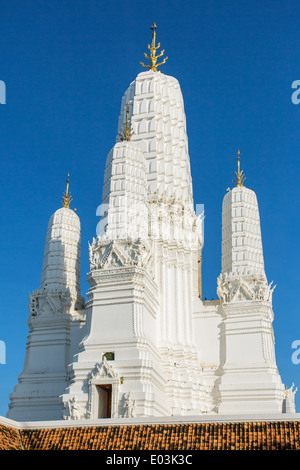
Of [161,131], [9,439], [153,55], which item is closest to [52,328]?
[161,131]

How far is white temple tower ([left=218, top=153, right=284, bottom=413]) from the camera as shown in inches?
1230

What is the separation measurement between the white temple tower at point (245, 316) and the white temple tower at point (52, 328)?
28.3 feet

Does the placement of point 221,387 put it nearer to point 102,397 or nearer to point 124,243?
point 102,397

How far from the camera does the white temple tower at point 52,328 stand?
34.5 meters

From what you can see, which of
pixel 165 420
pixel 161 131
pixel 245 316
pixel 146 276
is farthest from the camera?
pixel 161 131

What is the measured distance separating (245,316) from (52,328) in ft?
36.7

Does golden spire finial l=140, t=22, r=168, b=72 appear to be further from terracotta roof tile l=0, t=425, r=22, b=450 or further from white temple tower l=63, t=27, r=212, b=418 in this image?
terracotta roof tile l=0, t=425, r=22, b=450

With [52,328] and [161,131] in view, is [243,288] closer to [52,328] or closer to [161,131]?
[52,328]

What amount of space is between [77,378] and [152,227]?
11.7 meters

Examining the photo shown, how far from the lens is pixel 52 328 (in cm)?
3647

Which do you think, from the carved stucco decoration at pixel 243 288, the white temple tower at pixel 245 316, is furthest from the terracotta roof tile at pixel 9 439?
the carved stucco decoration at pixel 243 288

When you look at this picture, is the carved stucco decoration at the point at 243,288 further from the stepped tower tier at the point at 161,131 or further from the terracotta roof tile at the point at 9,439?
the terracotta roof tile at the point at 9,439

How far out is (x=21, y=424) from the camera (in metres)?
22.9
